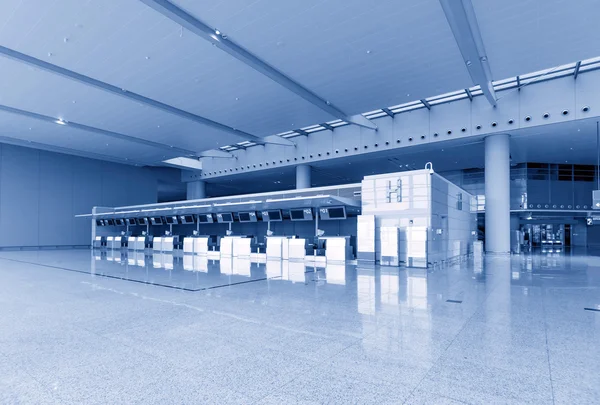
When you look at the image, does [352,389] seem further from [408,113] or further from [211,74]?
[408,113]

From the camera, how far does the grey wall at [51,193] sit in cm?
2644

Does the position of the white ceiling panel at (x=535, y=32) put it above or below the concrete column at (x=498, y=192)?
above

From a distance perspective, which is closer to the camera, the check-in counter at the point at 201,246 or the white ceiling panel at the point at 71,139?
the check-in counter at the point at 201,246

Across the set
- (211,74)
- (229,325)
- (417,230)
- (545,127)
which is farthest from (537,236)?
(229,325)

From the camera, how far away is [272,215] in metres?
18.3

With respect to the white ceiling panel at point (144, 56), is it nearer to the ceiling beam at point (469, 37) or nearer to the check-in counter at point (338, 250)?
the check-in counter at point (338, 250)

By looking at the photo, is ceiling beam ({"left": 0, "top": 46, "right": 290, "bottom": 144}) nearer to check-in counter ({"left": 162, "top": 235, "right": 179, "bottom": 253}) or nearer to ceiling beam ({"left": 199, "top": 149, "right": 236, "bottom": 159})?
check-in counter ({"left": 162, "top": 235, "right": 179, "bottom": 253})

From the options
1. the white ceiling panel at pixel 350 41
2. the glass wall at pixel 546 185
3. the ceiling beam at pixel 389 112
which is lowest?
the glass wall at pixel 546 185

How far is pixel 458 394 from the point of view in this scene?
2498 millimetres

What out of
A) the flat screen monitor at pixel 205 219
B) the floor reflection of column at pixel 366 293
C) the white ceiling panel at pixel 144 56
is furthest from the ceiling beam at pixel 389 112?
the floor reflection of column at pixel 366 293

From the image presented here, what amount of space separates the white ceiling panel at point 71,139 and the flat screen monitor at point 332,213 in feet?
51.8

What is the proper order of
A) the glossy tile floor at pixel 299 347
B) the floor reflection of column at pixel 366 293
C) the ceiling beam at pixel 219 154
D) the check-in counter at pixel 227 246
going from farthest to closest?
the ceiling beam at pixel 219 154 < the check-in counter at pixel 227 246 < the floor reflection of column at pixel 366 293 < the glossy tile floor at pixel 299 347

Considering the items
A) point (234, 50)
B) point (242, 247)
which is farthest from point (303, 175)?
point (234, 50)

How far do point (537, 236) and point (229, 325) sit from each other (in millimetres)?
40844
